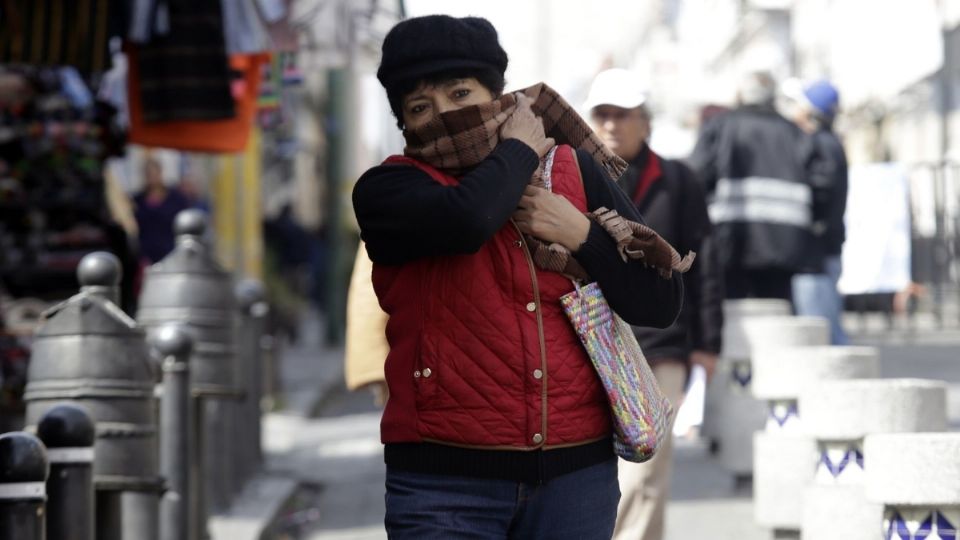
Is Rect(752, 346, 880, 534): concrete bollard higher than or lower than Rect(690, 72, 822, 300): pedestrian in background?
lower

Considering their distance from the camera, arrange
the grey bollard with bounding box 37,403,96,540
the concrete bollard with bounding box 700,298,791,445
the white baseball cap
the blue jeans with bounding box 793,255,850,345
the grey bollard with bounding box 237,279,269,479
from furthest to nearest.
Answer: the blue jeans with bounding box 793,255,850,345 → the grey bollard with bounding box 237,279,269,479 → the concrete bollard with bounding box 700,298,791,445 → the white baseball cap → the grey bollard with bounding box 37,403,96,540

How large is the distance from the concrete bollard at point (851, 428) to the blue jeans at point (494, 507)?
276 cm

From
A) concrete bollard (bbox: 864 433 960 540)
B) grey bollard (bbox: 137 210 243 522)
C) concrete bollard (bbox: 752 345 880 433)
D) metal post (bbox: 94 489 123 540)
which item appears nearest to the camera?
concrete bollard (bbox: 864 433 960 540)

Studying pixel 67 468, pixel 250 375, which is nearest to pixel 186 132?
pixel 250 375

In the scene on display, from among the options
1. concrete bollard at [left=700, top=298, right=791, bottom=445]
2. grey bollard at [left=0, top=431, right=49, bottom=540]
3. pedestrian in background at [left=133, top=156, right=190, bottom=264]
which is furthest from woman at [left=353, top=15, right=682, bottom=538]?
pedestrian in background at [left=133, top=156, right=190, bottom=264]

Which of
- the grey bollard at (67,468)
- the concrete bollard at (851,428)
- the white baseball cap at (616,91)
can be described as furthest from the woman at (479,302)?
the concrete bollard at (851,428)

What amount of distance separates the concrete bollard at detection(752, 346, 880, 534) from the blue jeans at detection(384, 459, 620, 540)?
3.99m

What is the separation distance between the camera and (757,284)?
11.5 m

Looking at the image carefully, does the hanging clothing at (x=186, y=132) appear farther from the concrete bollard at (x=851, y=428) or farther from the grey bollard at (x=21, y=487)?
the grey bollard at (x=21, y=487)

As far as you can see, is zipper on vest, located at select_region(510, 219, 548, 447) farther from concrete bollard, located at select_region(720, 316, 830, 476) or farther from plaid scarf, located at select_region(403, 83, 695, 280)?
concrete bollard, located at select_region(720, 316, 830, 476)

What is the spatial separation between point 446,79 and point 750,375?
6.88 m

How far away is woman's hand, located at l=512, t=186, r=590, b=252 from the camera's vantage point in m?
3.95

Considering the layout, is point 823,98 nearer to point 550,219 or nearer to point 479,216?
point 550,219

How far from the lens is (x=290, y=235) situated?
3384 cm
